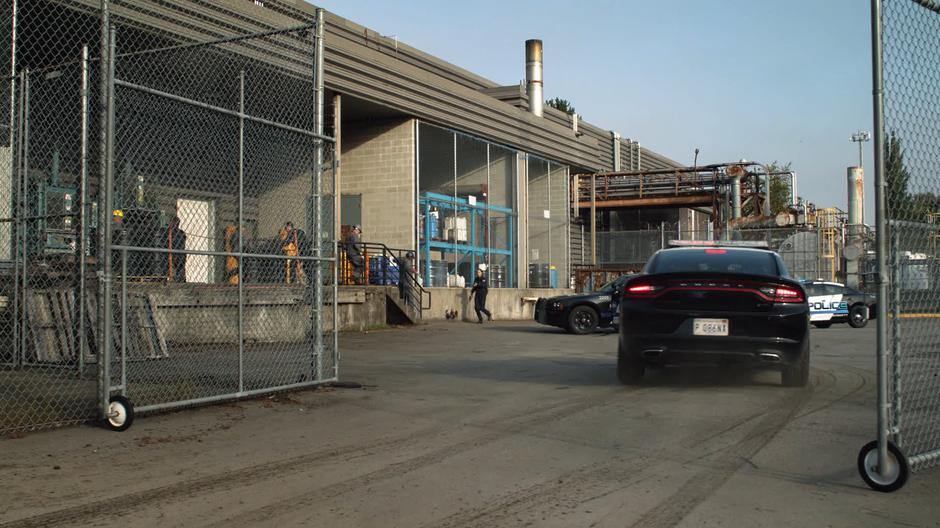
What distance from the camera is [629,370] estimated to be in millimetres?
9961

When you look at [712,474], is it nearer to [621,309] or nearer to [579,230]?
[621,309]

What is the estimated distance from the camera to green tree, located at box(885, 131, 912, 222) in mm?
5227

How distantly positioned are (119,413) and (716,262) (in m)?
6.40

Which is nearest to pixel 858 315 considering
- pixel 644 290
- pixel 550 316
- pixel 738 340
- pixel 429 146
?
pixel 550 316

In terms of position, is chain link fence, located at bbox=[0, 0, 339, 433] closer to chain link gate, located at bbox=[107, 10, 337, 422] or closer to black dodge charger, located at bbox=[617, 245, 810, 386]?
chain link gate, located at bbox=[107, 10, 337, 422]

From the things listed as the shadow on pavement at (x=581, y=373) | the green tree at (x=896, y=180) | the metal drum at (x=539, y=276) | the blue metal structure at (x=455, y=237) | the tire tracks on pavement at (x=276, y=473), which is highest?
the blue metal structure at (x=455, y=237)

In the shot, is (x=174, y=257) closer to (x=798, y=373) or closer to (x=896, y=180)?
(x=798, y=373)

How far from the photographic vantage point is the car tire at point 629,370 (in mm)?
9825

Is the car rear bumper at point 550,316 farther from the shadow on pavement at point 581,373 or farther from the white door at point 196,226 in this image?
the white door at point 196,226

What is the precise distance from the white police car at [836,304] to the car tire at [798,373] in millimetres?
15445

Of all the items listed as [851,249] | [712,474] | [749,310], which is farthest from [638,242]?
[712,474]

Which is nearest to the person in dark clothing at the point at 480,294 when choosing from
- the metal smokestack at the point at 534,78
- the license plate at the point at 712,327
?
the metal smokestack at the point at 534,78

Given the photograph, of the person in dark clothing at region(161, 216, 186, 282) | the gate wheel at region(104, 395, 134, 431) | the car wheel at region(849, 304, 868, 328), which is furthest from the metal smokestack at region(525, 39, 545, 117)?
the gate wheel at region(104, 395, 134, 431)

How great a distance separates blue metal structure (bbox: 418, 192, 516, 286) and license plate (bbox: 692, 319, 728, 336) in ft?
56.1
